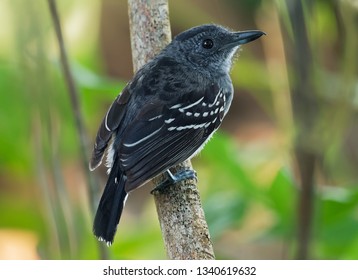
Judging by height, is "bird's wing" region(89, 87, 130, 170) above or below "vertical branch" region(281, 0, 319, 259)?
above

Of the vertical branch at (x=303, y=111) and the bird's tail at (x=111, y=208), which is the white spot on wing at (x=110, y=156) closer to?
the bird's tail at (x=111, y=208)

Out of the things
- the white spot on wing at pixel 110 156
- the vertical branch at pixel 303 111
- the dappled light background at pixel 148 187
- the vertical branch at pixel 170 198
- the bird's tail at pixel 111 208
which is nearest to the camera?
the vertical branch at pixel 303 111

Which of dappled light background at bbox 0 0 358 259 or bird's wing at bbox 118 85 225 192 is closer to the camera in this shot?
dappled light background at bbox 0 0 358 259

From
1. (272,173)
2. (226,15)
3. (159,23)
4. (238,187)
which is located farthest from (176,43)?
(226,15)

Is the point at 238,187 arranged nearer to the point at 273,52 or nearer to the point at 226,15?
the point at 273,52

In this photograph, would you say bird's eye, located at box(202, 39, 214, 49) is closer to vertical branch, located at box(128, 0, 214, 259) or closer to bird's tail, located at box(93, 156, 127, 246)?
vertical branch, located at box(128, 0, 214, 259)

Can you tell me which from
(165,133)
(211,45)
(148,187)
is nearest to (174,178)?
(165,133)

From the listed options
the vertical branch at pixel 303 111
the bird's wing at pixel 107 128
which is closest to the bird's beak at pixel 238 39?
the bird's wing at pixel 107 128

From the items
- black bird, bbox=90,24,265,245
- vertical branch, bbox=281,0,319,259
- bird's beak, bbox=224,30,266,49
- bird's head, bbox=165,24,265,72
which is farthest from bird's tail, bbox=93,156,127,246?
vertical branch, bbox=281,0,319,259
